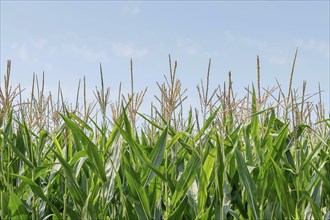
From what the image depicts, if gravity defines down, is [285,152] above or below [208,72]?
below

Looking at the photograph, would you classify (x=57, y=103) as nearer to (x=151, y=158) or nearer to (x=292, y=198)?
(x=151, y=158)

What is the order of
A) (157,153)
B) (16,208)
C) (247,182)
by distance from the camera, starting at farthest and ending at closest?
(16,208), (157,153), (247,182)

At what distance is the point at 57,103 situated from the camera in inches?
119

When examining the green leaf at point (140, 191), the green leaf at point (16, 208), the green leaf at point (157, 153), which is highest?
the green leaf at point (157, 153)

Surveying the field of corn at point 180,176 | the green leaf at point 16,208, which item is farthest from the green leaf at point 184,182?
the green leaf at point 16,208

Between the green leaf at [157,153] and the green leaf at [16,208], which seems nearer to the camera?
the green leaf at [157,153]

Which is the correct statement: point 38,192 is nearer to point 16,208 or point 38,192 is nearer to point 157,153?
point 16,208

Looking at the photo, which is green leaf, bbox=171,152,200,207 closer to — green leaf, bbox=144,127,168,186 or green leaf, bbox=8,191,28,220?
green leaf, bbox=144,127,168,186

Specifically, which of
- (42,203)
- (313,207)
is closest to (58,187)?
(42,203)

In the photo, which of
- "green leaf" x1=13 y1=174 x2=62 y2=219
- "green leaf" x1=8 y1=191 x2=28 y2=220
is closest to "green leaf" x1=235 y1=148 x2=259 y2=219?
"green leaf" x1=13 y1=174 x2=62 y2=219

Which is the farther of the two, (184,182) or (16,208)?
(16,208)

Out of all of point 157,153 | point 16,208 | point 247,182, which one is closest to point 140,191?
point 157,153

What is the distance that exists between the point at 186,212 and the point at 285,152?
682 millimetres

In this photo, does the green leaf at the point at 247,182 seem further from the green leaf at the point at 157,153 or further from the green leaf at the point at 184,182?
the green leaf at the point at 157,153
